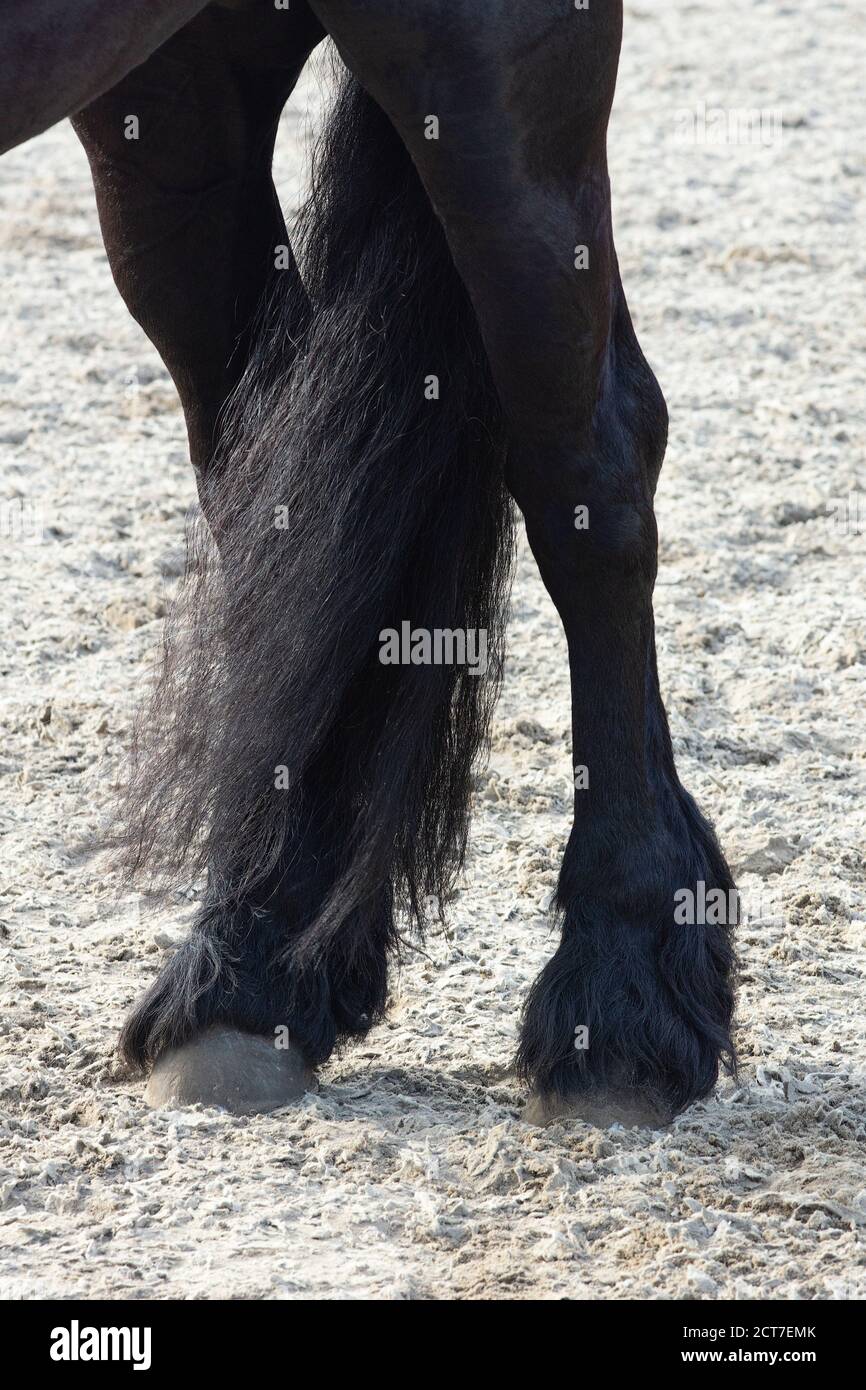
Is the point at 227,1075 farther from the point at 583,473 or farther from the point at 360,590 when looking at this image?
the point at 583,473

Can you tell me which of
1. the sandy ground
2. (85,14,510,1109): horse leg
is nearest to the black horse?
(85,14,510,1109): horse leg

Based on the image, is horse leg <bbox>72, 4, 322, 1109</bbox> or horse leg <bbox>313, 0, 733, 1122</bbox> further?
horse leg <bbox>72, 4, 322, 1109</bbox>

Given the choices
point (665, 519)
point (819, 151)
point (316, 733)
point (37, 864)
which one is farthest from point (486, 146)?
point (819, 151)

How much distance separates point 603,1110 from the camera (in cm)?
206

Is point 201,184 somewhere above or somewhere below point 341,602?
above

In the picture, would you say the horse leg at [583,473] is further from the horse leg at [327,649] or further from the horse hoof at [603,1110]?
the horse leg at [327,649]

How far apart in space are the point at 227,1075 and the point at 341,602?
567 millimetres

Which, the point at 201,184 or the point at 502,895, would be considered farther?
the point at 502,895

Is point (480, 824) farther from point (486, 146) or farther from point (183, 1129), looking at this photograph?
point (486, 146)

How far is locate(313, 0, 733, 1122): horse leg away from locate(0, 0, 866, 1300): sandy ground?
0.11 metres

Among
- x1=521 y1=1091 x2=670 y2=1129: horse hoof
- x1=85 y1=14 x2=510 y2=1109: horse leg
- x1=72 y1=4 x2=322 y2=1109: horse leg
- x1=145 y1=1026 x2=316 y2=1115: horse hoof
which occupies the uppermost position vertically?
x1=72 y1=4 x2=322 y2=1109: horse leg

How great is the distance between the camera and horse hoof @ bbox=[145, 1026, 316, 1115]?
2.09 meters

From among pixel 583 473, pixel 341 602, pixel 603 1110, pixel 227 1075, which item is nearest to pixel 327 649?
pixel 341 602

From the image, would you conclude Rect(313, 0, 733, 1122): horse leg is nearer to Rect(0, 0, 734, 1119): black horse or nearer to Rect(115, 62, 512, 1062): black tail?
Rect(0, 0, 734, 1119): black horse
